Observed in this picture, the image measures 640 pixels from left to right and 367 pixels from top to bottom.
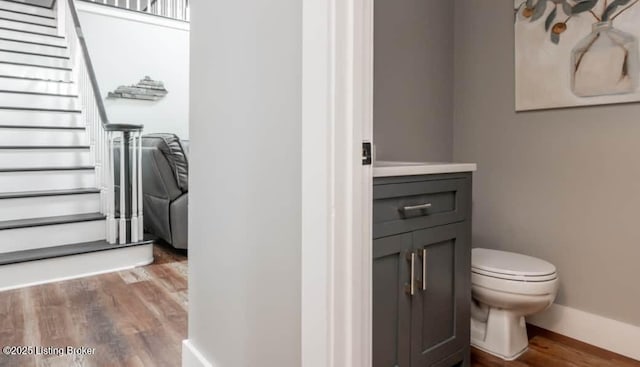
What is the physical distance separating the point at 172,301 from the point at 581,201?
224 cm

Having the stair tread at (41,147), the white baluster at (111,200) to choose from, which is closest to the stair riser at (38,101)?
the stair tread at (41,147)

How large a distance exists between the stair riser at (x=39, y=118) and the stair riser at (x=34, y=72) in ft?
2.26

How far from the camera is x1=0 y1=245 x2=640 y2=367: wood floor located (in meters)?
1.71

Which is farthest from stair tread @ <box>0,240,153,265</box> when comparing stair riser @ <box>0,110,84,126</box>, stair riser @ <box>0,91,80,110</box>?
stair riser @ <box>0,91,80,110</box>

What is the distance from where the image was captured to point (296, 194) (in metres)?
1.01

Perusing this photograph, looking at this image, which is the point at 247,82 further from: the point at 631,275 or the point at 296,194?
the point at 631,275

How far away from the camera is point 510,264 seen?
5.76 ft

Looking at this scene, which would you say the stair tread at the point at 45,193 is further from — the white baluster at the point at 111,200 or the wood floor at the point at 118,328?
the wood floor at the point at 118,328

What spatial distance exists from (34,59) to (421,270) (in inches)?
204

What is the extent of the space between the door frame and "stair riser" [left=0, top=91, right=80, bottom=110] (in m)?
4.37

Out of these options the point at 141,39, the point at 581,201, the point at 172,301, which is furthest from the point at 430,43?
the point at 141,39

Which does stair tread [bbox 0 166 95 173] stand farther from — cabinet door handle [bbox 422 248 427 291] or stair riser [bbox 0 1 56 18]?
cabinet door handle [bbox 422 248 427 291]

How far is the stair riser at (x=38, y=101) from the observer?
161 inches

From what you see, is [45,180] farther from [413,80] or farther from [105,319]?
[413,80]
